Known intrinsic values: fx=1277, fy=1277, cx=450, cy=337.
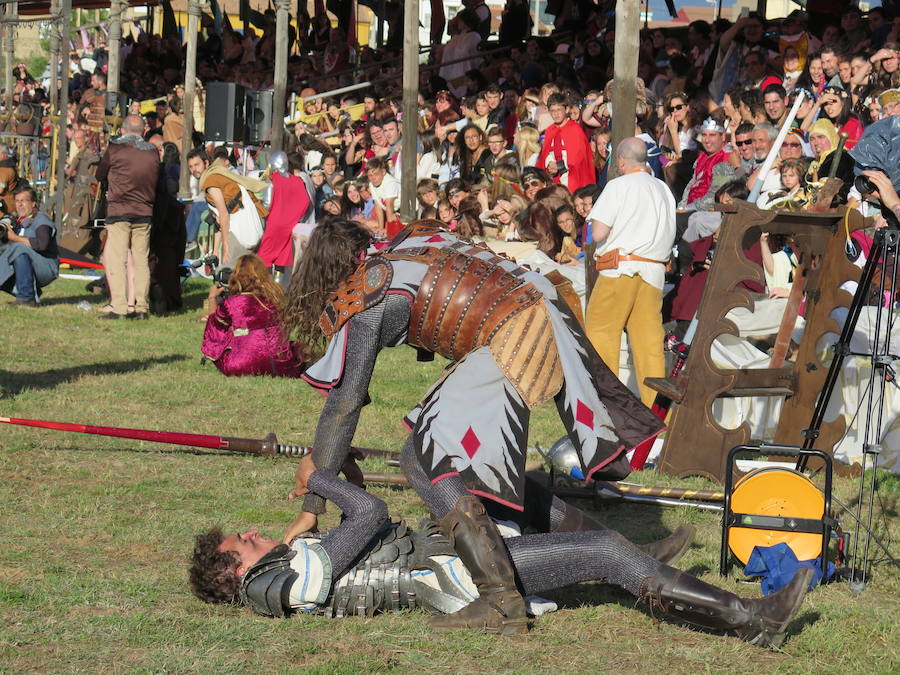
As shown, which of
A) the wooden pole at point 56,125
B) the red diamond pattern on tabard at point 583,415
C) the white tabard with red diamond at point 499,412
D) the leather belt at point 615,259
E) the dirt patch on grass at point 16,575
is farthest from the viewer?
the wooden pole at point 56,125

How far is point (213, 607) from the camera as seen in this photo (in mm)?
4594

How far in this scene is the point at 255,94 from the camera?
15969 mm

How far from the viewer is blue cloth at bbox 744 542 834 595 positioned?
15.6 feet

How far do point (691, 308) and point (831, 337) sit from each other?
5.65 feet

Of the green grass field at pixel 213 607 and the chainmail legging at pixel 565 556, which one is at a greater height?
the chainmail legging at pixel 565 556

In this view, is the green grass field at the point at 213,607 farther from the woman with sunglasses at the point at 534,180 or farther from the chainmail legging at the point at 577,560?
the woman with sunglasses at the point at 534,180

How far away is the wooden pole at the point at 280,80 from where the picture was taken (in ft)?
56.3

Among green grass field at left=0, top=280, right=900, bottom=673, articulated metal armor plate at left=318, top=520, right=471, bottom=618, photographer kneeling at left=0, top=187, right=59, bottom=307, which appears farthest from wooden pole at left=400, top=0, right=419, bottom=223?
articulated metal armor plate at left=318, top=520, right=471, bottom=618

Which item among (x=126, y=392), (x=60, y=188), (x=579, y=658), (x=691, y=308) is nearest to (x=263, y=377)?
(x=126, y=392)

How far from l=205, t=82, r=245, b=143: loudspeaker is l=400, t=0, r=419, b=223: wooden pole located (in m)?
2.27

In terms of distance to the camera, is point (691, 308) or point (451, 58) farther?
point (451, 58)

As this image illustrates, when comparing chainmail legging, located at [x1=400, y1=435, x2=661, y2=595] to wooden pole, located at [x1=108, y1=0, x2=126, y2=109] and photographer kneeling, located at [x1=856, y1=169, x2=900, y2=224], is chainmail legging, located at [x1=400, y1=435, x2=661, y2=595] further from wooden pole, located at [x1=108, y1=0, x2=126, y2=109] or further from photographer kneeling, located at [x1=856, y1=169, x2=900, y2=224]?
wooden pole, located at [x1=108, y1=0, x2=126, y2=109]

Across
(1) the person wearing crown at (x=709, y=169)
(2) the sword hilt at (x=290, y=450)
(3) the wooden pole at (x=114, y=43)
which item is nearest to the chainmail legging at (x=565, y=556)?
(2) the sword hilt at (x=290, y=450)

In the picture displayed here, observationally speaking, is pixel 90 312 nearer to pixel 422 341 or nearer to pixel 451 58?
pixel 451 58
